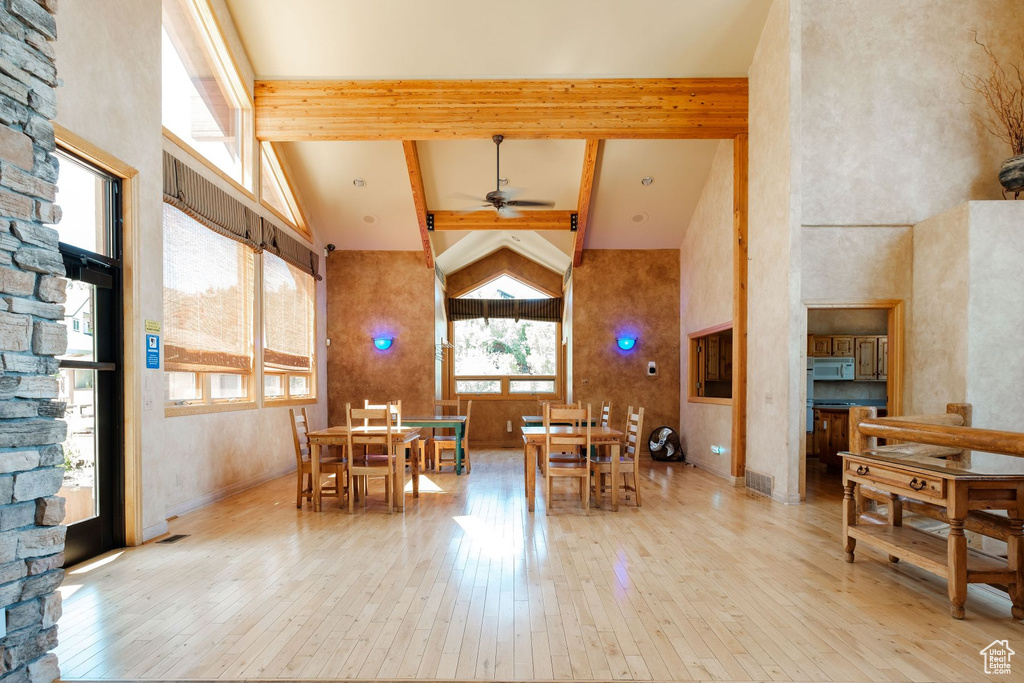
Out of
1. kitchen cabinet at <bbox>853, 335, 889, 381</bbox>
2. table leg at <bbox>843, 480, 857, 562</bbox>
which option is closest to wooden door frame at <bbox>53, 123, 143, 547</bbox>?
table leg at <bbox>843, 480, 857, 562</bbox>

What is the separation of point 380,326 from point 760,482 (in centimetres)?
629

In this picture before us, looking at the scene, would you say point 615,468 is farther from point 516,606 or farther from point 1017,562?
point 1017,562

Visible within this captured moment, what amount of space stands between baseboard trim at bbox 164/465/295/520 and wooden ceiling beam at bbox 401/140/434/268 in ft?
13.4

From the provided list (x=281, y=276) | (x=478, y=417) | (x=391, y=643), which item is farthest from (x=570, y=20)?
(x=478, y=417)

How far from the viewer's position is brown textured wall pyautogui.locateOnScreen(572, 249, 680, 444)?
9.59 metres

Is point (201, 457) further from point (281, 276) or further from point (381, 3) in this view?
point (381, 3)

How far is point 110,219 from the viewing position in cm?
422

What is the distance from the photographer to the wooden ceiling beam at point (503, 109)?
689cm

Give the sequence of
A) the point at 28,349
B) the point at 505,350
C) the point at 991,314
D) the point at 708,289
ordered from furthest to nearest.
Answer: the point at 505,350 < the point at 708,289 < the point at 991,314 < the point at 28,349

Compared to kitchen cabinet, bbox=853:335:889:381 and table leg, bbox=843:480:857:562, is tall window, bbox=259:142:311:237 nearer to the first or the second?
table leg, bbox=843:480:857:562

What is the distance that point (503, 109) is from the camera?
695cm

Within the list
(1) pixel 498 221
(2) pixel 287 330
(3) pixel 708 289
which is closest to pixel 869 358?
(3) pixel 708 289

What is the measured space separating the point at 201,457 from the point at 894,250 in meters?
7.30

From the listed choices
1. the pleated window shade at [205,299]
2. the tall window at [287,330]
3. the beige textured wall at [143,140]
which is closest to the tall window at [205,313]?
the pleated window shade at [205,299]
